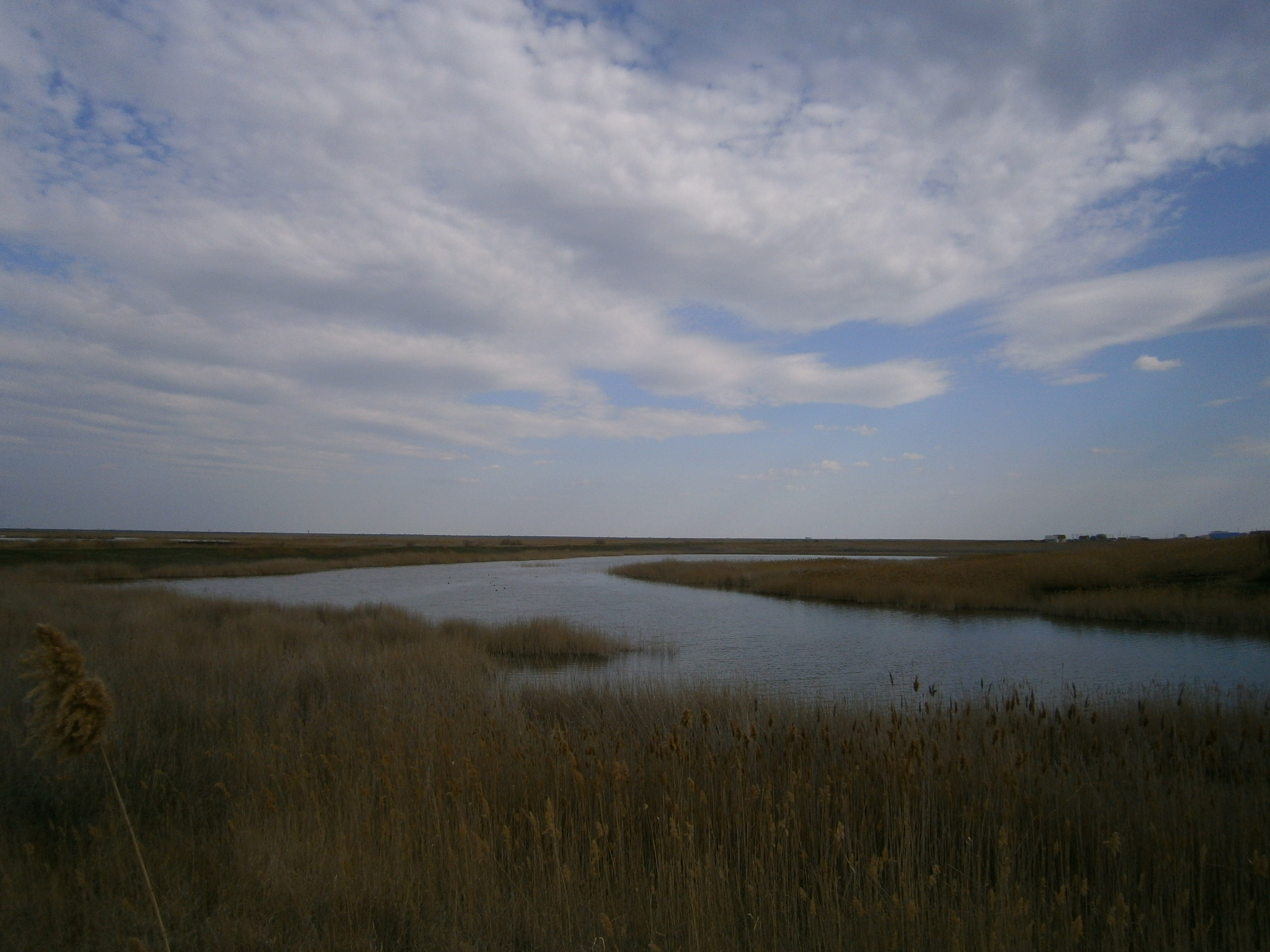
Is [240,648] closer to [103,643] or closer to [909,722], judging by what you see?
[103,643]

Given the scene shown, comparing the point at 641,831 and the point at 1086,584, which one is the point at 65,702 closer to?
the point at 641,831

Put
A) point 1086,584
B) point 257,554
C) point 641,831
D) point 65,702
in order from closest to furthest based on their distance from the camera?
point 65,702 → point 641,831 → point 1086,584 → point 257,554

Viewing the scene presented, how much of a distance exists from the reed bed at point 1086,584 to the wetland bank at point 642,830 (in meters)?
14.7

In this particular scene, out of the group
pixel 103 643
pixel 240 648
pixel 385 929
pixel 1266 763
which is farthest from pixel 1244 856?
pixel 103 643

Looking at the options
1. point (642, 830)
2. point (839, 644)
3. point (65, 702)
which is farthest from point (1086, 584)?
point (65, 702)

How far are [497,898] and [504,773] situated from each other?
185cm

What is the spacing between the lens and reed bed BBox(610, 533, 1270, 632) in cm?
1962

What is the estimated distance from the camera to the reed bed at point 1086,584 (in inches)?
773

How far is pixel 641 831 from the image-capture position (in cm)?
466

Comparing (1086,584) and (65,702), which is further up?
(65,702)

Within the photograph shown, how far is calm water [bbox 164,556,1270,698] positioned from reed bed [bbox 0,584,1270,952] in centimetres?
378

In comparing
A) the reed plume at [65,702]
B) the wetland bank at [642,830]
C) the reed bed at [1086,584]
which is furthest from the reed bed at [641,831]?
the reed bed at [1086,584]

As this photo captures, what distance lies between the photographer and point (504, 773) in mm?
5461

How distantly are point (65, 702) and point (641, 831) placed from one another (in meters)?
3.35
